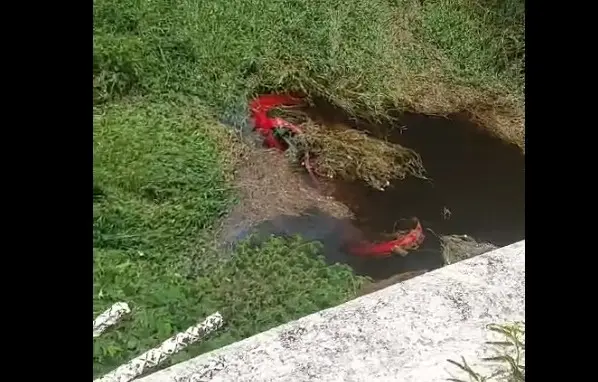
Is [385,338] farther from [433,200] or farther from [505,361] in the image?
[433,200]

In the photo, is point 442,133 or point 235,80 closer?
Result: point 235,80

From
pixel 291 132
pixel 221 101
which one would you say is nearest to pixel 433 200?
pixel 291 132

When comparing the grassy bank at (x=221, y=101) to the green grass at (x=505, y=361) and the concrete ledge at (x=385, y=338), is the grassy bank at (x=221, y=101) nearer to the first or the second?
the concrete ledge at (x=385, y=338)

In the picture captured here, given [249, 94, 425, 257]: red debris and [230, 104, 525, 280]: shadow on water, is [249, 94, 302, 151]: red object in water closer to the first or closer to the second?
[249, 94, 425, 257]: red debris
